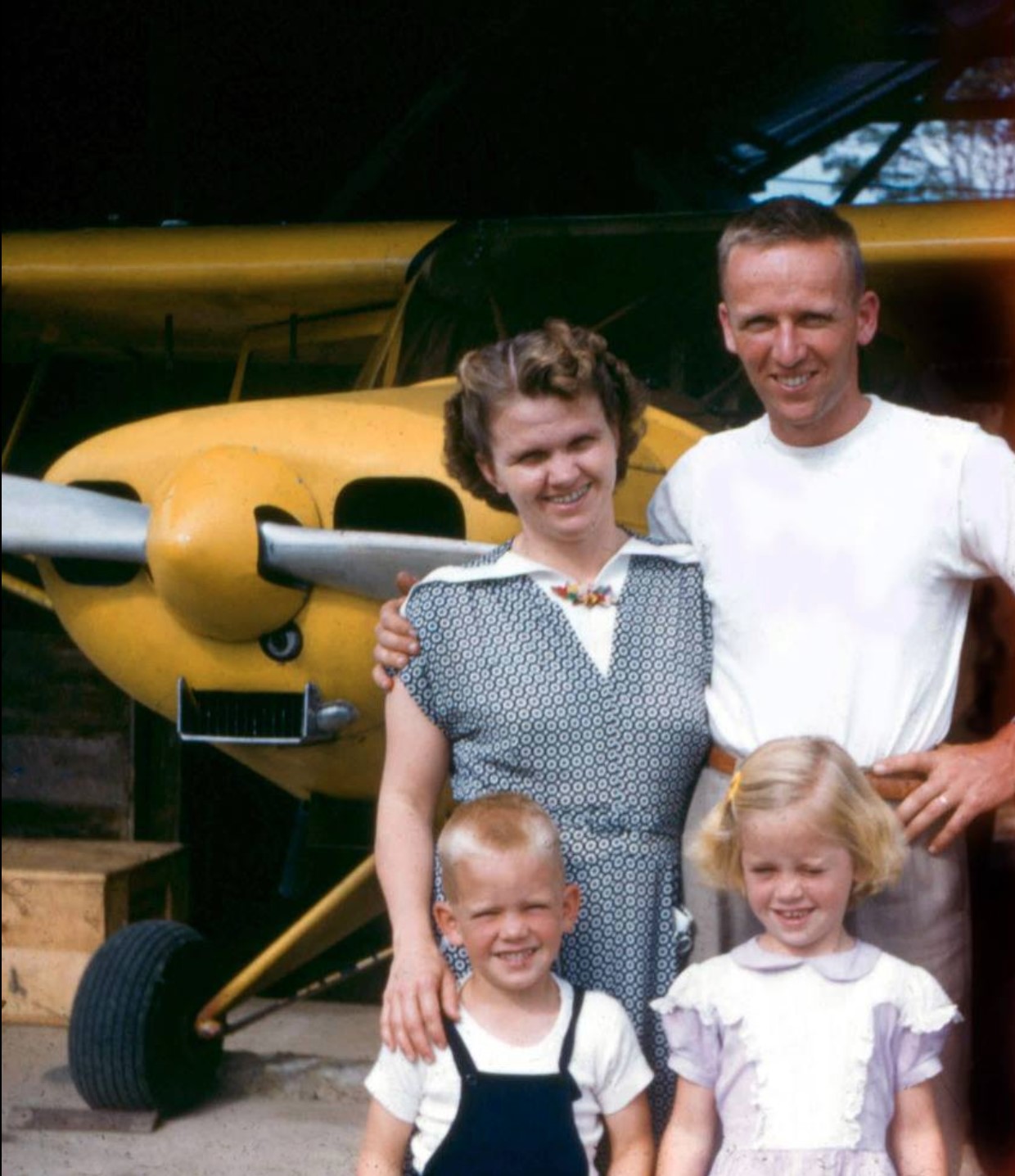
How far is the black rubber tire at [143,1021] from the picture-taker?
3.12 m

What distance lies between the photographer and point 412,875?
165 cm

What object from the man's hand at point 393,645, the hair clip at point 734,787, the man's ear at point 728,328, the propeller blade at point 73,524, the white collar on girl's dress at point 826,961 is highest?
the man's ear at point 728,328

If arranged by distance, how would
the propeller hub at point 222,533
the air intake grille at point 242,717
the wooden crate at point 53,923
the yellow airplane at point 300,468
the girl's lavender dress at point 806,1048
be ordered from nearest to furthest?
the girl's lavender dress at point 806,1048 < the propeller hub at point 222,533 < the yellow airplane at point 300,468 < the air intake grille at point 242,717 < the wooden crate at point 53,923

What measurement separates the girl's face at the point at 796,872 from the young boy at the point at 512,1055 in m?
0.19

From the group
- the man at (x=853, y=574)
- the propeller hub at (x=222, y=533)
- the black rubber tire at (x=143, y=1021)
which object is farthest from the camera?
the black rubber tire at (x=143, y=1021)

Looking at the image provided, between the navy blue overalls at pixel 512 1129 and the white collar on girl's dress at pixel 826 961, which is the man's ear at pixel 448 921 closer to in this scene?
the navy blue overalls at pixel 512 1129

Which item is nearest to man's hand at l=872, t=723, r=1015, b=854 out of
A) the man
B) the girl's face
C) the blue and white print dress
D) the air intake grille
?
the man

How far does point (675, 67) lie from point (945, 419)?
4.26 feet

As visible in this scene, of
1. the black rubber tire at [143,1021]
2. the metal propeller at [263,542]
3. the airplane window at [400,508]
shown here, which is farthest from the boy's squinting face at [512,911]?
the black rubber tire at [143,1021]

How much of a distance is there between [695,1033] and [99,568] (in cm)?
165

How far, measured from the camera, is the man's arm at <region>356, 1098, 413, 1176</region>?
62.1 inches

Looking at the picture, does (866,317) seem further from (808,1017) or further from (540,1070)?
(540,1070)

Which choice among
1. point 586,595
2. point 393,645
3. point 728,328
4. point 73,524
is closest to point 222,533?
point 73,524

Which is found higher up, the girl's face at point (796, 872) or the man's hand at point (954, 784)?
the man's hand at point (954, 784)
